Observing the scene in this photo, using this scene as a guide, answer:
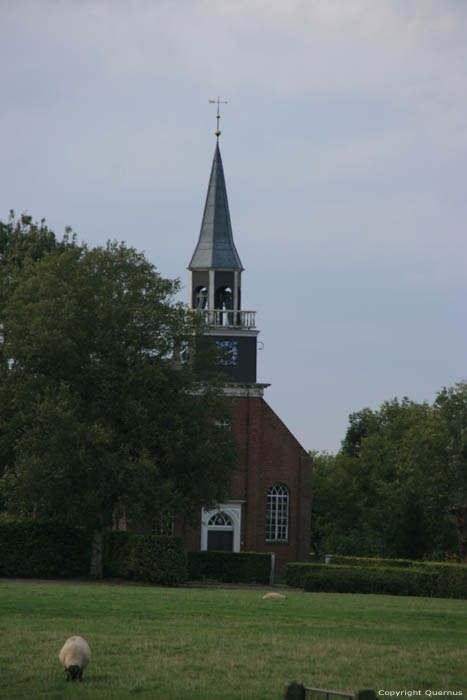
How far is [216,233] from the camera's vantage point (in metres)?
61.7

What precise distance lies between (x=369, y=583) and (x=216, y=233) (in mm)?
29453

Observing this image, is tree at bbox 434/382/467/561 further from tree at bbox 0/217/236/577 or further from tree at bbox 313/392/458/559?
tree at bbox 0/217/236/577

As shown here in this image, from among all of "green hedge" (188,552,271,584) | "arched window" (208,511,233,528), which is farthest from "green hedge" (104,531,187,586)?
"arched window" (208,511,233,528)

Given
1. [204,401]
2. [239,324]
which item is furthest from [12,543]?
[239,324]

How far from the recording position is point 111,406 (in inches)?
1594

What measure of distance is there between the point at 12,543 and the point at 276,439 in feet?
67.8

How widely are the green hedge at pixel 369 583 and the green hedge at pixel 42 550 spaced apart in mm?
10607

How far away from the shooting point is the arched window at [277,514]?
5775cm

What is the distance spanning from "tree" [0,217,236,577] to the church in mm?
13315

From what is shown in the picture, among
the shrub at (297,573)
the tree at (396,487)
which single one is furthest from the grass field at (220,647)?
the tree at (396,487)

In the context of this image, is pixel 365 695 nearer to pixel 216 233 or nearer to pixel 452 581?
pixel 452 581

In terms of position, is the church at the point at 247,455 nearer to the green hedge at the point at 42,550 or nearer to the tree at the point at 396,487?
the tree at the point at 396,487

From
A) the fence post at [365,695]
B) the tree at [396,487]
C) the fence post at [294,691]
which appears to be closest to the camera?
the fence post at [365,695]

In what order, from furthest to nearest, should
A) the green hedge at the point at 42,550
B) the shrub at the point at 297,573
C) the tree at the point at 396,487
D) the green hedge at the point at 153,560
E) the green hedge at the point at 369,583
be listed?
1. the tree at the point at 396,487
2. the shrub at the point at 297,573
3. the green hedge at the point at 42,550
4. the green hedge at the point at 153,560
5. the green hedge at the point at 369,583
